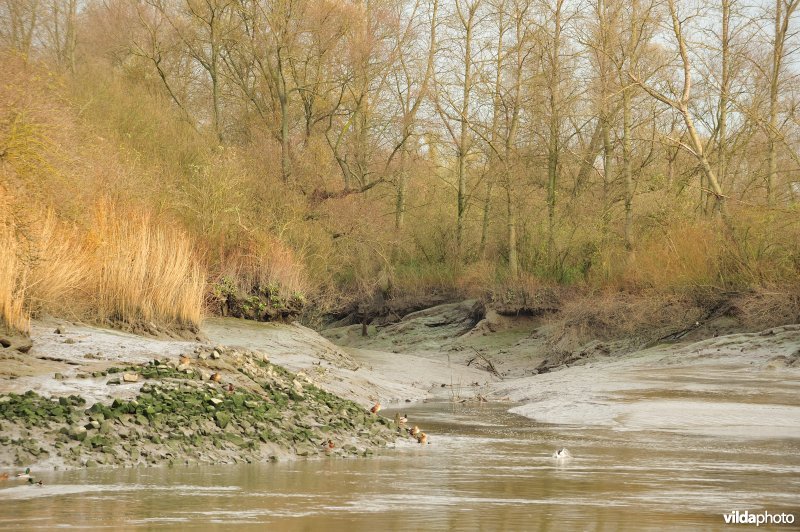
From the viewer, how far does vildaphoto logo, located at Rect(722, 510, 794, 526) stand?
6242 millimetres

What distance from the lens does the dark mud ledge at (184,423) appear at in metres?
8.68

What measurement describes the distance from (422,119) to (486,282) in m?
7.63

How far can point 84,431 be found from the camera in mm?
8859

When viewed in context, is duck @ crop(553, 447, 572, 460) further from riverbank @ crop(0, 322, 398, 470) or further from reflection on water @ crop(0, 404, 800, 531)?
riverbank @ crop(0, 322, 398, 470)

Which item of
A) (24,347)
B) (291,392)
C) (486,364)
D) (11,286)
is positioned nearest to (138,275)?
(11,286)

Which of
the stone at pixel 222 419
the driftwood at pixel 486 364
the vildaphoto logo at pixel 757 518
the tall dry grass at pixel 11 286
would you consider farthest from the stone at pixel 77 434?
the driftwood at pixel 486 364

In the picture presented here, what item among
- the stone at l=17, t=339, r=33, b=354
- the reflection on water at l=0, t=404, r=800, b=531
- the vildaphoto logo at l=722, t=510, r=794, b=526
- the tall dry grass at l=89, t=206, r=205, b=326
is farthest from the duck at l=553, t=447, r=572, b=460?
the tall dry grass at l=89, t=206, r=205, b=326

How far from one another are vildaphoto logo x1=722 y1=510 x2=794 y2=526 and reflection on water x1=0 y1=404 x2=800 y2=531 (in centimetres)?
13

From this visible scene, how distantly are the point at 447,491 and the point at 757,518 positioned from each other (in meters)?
2.24

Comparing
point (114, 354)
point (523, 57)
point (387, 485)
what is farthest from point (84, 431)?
point (523, 57)

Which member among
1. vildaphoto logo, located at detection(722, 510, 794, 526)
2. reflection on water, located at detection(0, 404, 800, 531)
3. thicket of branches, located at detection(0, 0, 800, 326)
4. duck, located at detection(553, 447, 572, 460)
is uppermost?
thicket of branches, located at detection(0, 0, 800, 326)

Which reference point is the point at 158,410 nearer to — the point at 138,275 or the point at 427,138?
the point at 138,275

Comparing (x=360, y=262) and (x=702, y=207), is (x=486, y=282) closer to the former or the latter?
(x=360, y=262)

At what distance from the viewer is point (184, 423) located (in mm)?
9578
